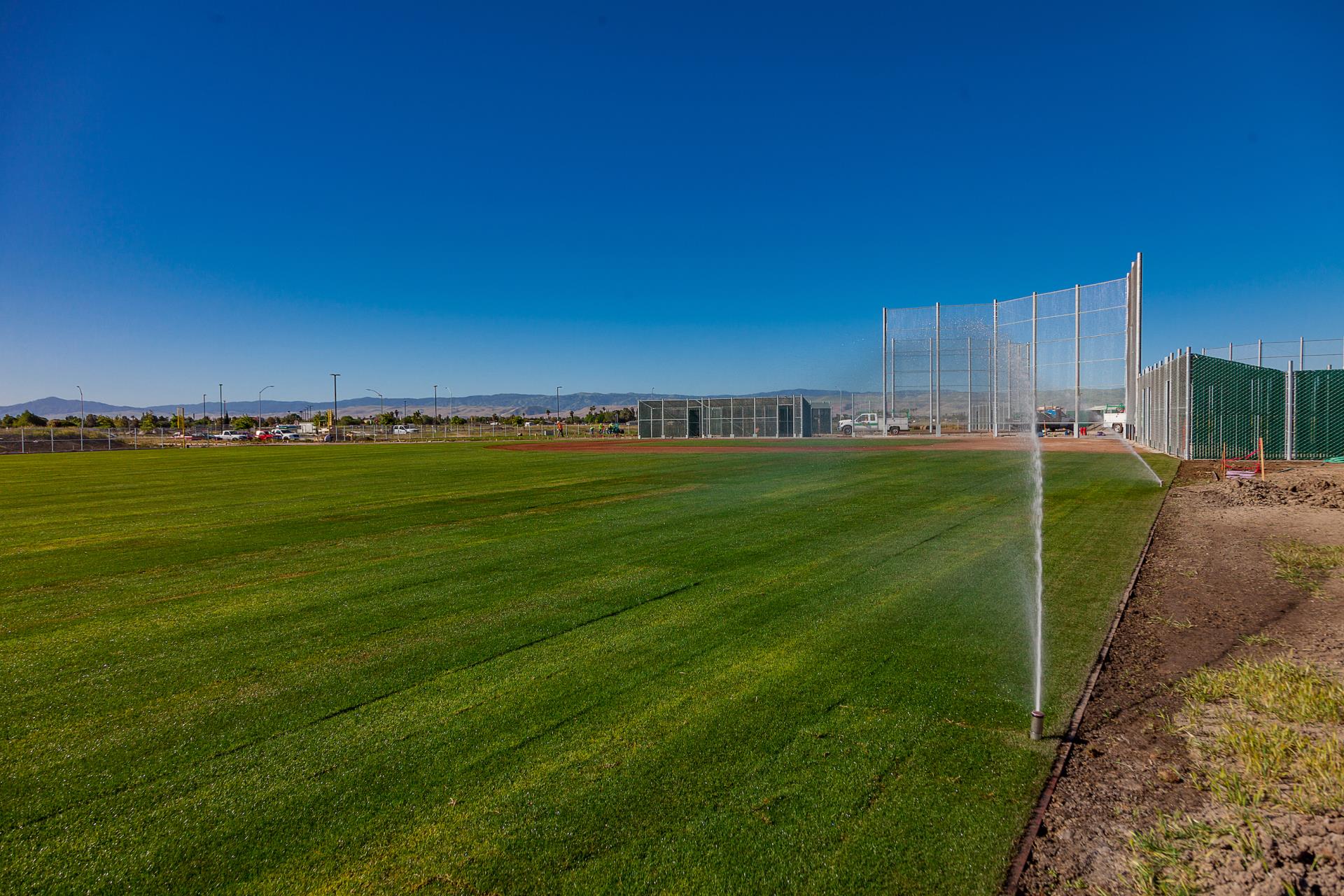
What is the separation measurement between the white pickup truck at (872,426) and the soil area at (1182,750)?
46624 mm

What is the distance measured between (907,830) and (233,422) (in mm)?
146668

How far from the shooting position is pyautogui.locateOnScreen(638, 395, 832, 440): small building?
56.6m

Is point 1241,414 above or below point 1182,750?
above

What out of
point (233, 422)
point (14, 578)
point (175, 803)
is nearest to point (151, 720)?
point (175, 803)

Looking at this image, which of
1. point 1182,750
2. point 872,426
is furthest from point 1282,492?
point 872,426

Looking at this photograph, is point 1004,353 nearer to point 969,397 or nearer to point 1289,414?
point 1289,414

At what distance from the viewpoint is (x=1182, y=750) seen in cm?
319

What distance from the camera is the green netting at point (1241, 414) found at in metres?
21.8

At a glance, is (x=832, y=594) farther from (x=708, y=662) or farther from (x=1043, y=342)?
(x=1043, y=342)

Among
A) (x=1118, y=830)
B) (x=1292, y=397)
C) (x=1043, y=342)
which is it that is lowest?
(x=1118, y=830)

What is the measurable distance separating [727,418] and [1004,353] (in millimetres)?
30237

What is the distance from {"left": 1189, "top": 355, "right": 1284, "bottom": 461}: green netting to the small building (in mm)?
34421

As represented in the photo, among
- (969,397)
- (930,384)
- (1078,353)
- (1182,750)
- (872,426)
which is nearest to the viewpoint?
(1182,750)

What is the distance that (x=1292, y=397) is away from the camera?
21.5m
